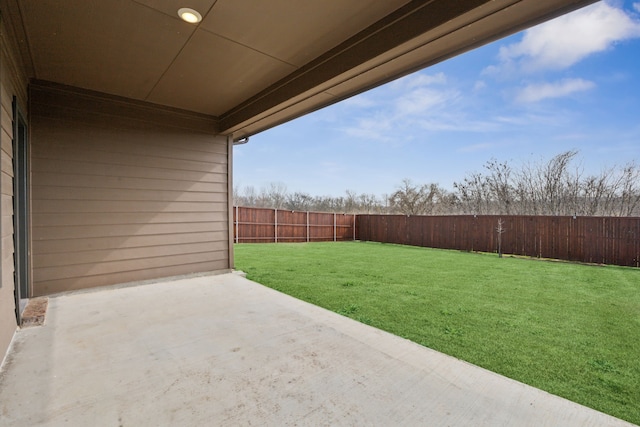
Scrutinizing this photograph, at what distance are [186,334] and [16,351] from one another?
1.12 m

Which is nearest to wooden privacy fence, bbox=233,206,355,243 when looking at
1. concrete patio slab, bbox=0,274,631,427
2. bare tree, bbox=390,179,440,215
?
bare tree, bbox=390,179,440,215

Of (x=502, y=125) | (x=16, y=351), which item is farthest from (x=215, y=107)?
(x=502, y=125)

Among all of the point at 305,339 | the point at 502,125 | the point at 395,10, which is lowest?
the point at 305,339

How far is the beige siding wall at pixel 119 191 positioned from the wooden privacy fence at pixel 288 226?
6.21 meters

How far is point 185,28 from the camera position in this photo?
2293mm

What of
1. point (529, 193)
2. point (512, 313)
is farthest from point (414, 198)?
point (512, 313)

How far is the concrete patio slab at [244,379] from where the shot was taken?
142 cm

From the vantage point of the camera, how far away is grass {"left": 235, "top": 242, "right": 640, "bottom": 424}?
6.32 feet

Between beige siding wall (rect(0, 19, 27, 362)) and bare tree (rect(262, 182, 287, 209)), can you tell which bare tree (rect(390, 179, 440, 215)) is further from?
beige siding wall (rect(0, 19, 27, 362))

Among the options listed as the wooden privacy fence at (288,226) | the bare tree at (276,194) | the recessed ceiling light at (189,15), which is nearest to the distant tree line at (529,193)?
the bare tree at (276,194)

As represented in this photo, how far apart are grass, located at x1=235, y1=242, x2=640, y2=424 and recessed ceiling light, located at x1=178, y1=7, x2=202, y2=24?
9.74ft

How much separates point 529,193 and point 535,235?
147 inches

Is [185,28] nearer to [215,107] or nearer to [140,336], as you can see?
[215,107]

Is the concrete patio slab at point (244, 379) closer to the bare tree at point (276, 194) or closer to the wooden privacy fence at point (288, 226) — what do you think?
the wooden privacy fence at point (288, 226)
